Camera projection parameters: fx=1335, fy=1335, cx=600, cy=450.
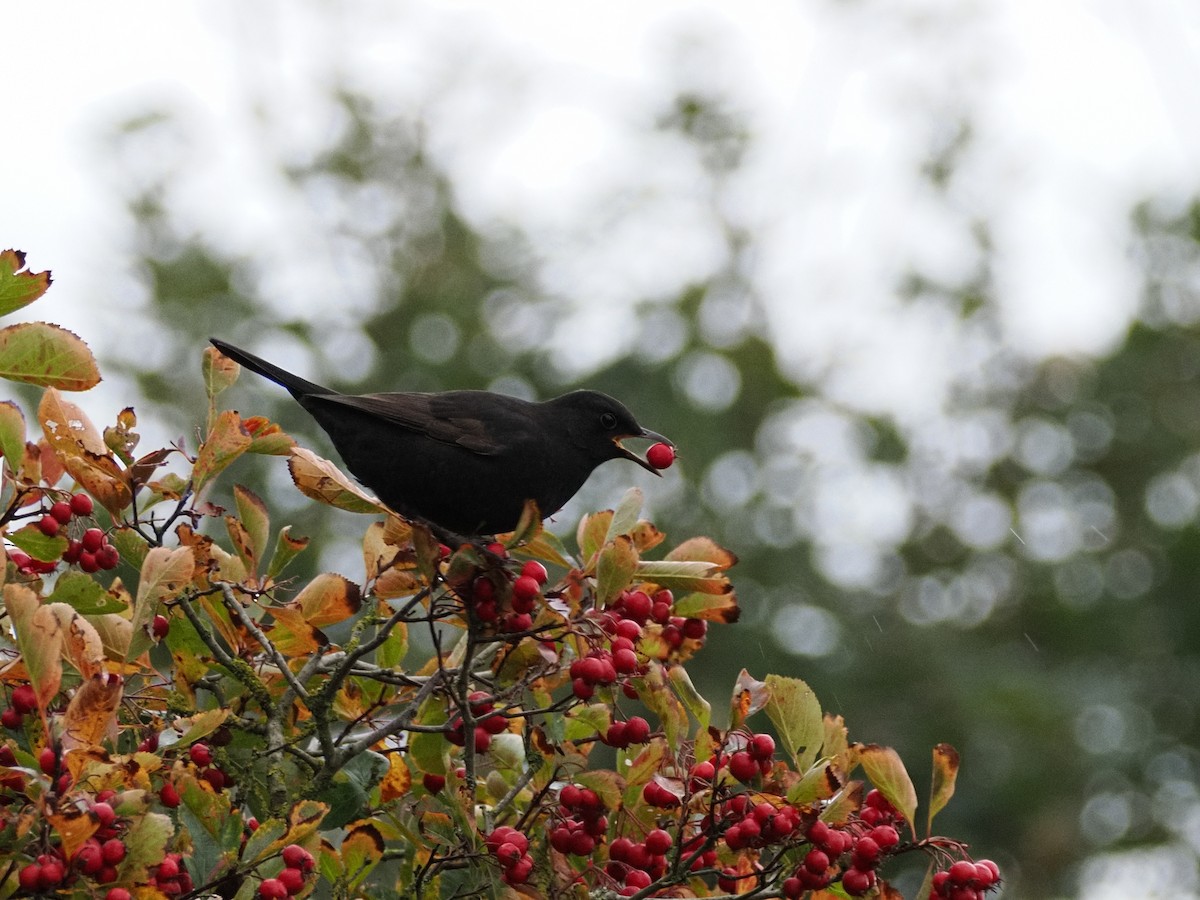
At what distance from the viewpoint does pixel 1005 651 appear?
42.1ft

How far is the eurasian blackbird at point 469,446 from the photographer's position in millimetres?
3586

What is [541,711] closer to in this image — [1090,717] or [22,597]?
[22,597]

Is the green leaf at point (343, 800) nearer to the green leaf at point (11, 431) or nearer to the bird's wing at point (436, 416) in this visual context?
the green leaf at point (11, 431)

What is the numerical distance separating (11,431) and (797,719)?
61.1 inches

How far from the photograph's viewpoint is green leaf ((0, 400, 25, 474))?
248cm

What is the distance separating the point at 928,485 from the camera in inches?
559

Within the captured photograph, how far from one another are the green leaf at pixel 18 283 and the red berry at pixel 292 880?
43.6 inches

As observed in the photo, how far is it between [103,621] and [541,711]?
814 mm

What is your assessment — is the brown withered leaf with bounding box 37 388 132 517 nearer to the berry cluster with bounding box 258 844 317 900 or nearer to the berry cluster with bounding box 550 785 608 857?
the berry cluster with bounding box 258 844 317 900

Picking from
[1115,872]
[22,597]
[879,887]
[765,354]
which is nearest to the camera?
[22,597]

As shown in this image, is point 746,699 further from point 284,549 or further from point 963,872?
point 284,549

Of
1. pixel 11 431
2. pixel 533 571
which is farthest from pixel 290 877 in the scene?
pixel 11 431

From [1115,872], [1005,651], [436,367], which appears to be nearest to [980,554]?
Answer: [1005,651]

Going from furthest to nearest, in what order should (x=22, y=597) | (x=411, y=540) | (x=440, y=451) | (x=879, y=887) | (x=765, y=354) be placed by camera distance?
(x=765, y=354), (x=440, y=451), (x=411, y=540), (x=879, y=887), (x=22, y=597)
